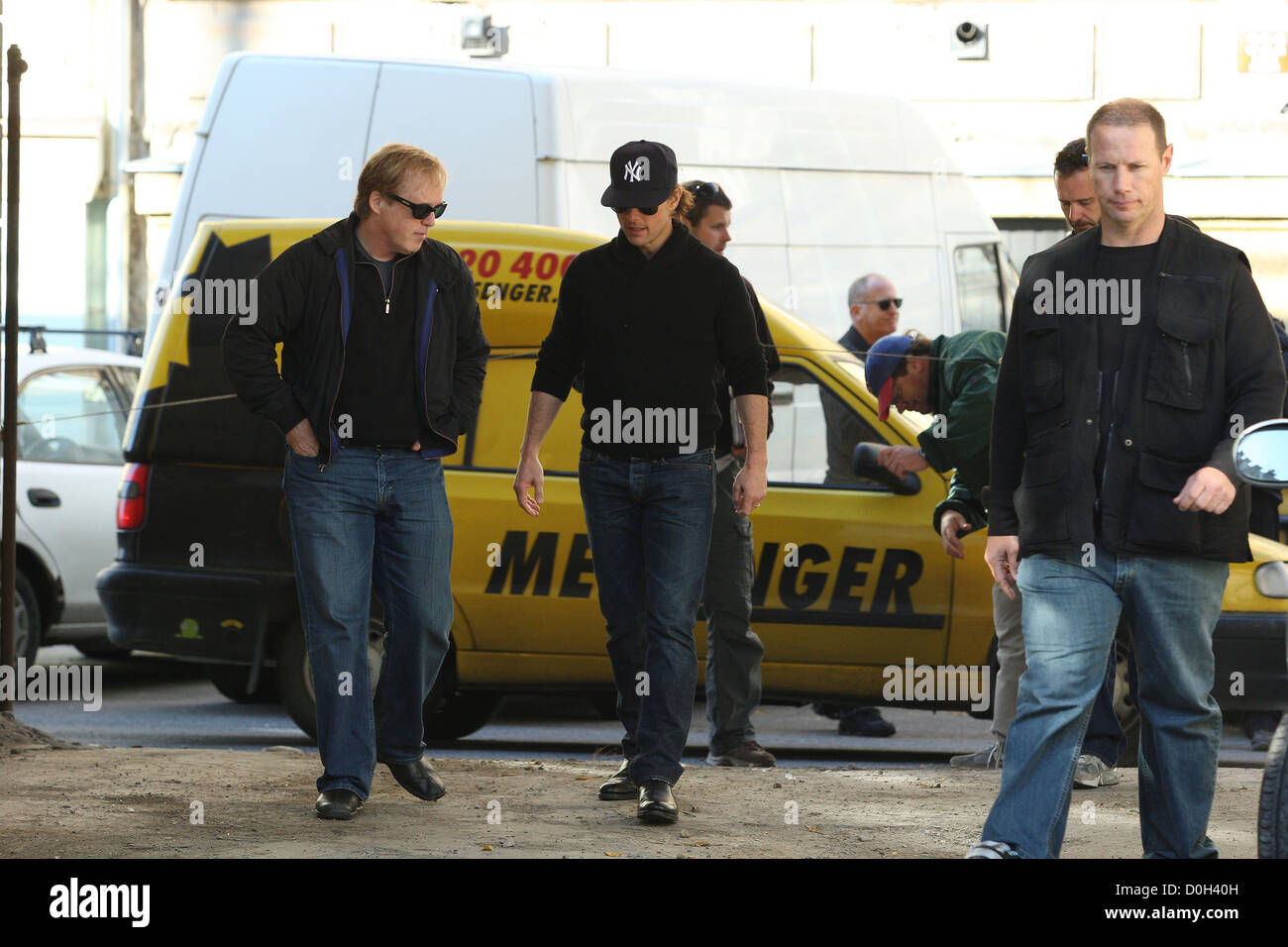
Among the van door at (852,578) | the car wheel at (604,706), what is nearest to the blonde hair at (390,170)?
the van door at (852,578)

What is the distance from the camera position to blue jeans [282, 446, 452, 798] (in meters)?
5.56

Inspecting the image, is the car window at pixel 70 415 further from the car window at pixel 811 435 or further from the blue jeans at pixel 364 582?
the blue jeans at pixel 364 582

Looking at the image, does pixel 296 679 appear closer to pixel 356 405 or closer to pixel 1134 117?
pixel 356 405

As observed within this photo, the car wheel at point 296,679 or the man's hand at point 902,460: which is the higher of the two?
the man's hand at point 902,460

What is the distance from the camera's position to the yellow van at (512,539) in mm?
7996

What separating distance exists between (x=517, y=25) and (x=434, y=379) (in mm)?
13046

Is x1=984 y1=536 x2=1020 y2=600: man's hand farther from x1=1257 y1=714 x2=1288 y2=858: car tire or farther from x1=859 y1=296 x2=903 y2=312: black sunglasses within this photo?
x1=859 y1=296 x2=903 y2=312: black sunglasses

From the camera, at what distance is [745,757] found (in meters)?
7.30

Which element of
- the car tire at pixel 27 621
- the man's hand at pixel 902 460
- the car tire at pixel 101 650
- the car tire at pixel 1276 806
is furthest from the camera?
the car tire at pixel 101 650

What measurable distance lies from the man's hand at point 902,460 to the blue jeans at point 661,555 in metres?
2.00

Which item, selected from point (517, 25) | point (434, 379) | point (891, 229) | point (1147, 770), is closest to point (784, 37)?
point (517, 25)

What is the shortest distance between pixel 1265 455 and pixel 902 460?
12.6ft

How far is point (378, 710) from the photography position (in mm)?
5914
